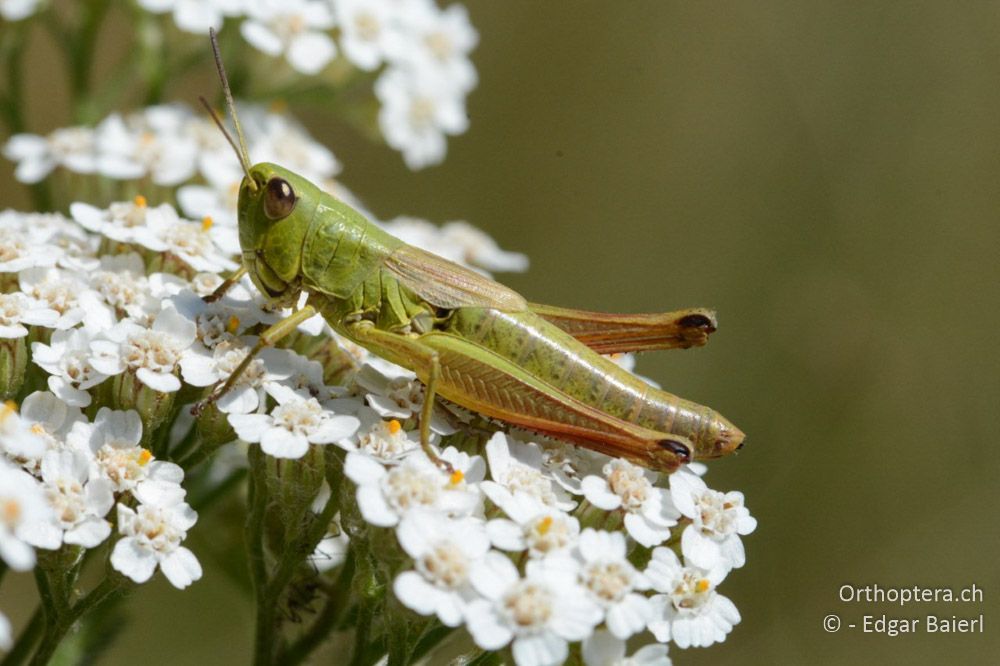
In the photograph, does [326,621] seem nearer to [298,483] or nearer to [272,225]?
[298,483]

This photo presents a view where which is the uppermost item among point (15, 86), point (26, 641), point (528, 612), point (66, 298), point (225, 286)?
point (15, 86)

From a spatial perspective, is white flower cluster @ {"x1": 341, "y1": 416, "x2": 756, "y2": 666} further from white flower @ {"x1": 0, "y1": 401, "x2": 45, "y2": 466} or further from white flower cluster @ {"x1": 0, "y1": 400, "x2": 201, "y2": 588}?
white flower @ {"x1": 0, "y1": 401, "x2": 45, "y2": 466}

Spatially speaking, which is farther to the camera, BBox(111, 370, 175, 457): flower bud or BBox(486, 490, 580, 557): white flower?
BBox(111, 370, 175, 457): flower bud

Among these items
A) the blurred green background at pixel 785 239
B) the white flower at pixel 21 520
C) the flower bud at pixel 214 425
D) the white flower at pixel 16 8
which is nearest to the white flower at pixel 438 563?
the flower bud at pixel 214 425

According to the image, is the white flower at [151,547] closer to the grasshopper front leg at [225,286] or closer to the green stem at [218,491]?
the grasshopper front leg at [225,286]

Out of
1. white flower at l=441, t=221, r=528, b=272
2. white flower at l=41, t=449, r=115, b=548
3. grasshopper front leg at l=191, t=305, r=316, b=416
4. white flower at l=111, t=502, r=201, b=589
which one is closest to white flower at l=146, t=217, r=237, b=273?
grasshopper front leg at l=191, t=305, r=316, b=416

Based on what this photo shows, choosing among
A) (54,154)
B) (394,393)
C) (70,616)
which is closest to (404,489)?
(394,393)

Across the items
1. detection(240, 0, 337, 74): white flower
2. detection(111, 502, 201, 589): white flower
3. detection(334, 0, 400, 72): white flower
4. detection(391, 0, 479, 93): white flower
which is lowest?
detection(111, 502, 201, 589): white flower
